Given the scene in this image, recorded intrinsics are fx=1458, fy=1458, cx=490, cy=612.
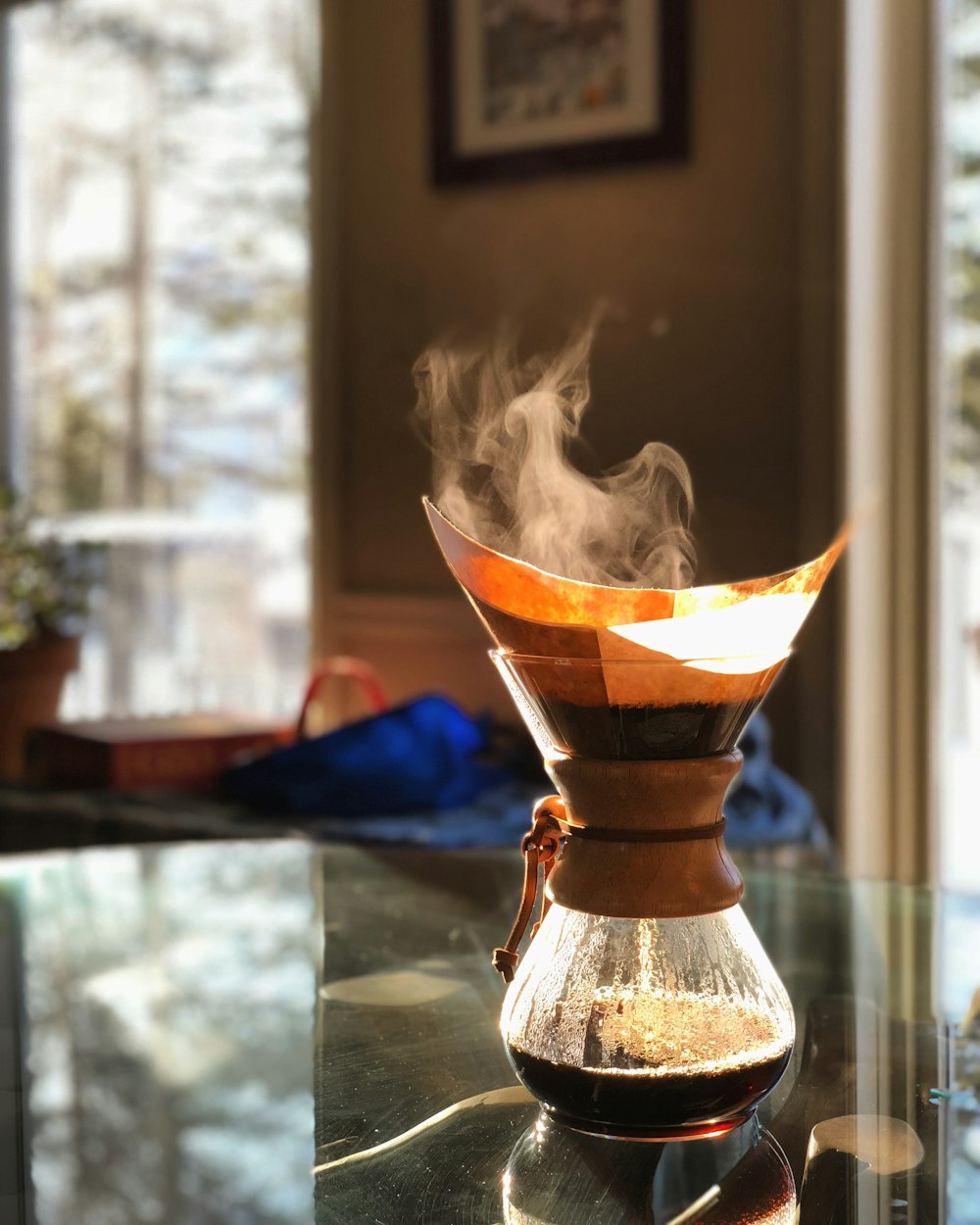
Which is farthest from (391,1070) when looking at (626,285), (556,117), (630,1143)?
(556,117)

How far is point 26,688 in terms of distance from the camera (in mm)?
3211

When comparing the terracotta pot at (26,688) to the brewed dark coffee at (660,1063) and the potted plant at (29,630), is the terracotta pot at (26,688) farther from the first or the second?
the brewed dark coffee at (660,1063)

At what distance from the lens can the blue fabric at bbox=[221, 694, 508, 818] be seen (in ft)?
7.73

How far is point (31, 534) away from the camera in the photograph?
3963 millimetres

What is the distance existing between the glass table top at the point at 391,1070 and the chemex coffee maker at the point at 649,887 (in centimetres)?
4

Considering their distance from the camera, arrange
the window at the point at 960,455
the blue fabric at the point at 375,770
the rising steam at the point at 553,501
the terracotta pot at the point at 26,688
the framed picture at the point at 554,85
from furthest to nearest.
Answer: the terracotta pot at the point at 26,688 < the framed picture at the point at 554,85 < the window at the point at 960,455 < the blue fabric at the point at 375,770 < the rising steam at the point at 553,501

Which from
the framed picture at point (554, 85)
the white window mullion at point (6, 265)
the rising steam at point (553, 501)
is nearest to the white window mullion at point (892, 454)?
the framed picture at point (554, 85)

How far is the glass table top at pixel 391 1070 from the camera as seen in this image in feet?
2.06

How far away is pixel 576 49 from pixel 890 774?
1585 millimetres

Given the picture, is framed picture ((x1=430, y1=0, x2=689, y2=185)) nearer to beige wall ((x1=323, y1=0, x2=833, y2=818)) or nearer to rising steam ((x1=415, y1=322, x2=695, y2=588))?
beige wall ((x1=323, y1=0, x2=833, y2=818))

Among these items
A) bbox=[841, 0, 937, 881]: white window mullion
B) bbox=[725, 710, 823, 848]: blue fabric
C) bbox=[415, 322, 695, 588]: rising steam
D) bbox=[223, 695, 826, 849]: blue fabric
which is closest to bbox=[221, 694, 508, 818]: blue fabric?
bbox=[223, 695, 826, 849]: blue fabric

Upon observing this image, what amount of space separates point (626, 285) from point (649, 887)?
2.42 metres

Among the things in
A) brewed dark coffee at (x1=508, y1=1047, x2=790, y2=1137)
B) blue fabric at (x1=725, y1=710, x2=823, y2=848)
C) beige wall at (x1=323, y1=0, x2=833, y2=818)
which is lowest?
blue fabric at (x1=725, y1=710, x2=823, y2=848)

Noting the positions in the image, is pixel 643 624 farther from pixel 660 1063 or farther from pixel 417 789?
pixel 417 789
